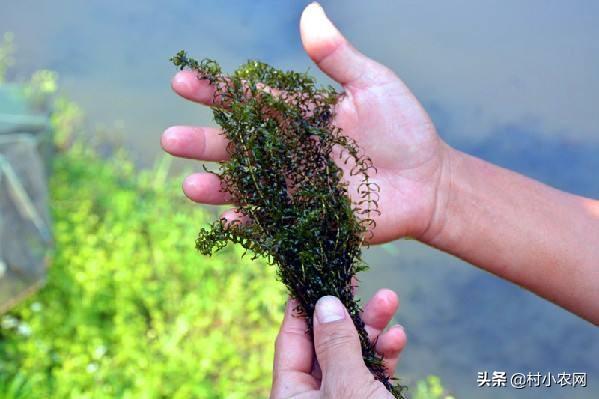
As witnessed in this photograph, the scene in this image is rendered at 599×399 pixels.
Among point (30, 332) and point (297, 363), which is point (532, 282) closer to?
point (297, 363)

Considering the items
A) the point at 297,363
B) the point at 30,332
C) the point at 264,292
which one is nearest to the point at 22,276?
→ the point at 30,332

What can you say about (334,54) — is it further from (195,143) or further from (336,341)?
(336,341)

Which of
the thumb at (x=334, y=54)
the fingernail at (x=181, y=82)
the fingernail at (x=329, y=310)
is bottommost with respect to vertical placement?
the fingernail at (x=329, y=310)

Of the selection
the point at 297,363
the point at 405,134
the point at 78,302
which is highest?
the point at 405,134

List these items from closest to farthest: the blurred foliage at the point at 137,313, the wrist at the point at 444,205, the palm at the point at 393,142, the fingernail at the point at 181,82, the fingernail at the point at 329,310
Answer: the fingernail at the point at 329,310, the fingernail at the point at 181,82, the palm at the point at 393,142, the wrist at the point at 444,205, the blurred foliage at the point at 137,313

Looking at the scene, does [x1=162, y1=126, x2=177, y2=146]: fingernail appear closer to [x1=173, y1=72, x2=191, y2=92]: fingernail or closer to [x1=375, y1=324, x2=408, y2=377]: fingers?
[x1=173, y1=72, x2=191, y2=92]: fingernail

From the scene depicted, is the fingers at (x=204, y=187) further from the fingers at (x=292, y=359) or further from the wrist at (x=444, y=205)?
the wrist at (x=444, y=205)

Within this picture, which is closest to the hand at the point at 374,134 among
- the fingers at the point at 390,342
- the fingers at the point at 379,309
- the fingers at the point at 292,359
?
the fingers at the point at 379,309
